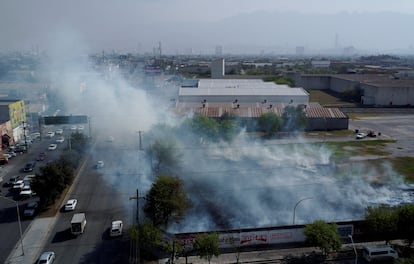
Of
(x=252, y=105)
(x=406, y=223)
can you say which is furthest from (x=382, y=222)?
(x=252, y=105)

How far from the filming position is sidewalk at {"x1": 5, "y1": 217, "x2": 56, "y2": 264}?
652 centimetres

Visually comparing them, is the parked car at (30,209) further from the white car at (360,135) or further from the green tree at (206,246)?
the white car at (360,135)

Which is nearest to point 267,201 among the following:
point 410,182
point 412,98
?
point 410,182

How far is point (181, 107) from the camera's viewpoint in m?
17.7

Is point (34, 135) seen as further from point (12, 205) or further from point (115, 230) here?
point (115, 230)

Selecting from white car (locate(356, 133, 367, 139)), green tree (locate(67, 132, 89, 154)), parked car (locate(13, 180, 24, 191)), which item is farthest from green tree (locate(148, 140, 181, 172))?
white car (locate(356, 133, 367, 139))

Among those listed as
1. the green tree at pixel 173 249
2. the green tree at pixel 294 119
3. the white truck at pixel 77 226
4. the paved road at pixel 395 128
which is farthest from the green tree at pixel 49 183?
the paved road at pixel 395 128

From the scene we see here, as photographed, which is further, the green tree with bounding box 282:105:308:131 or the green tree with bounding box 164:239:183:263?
the green tree with bounding box 282:105:308:131

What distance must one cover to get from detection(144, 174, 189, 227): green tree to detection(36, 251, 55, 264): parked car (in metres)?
1.86

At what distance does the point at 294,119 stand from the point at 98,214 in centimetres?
1034

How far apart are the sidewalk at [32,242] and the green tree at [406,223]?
6830 millimetres

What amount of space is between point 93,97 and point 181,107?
9396mm

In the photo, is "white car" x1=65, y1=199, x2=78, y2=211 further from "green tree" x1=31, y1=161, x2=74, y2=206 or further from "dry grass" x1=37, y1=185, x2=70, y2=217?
"green tree" x1=31, y1=161, x2=74, y2=206

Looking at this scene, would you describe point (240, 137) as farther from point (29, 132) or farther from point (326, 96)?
point (326, 96)
